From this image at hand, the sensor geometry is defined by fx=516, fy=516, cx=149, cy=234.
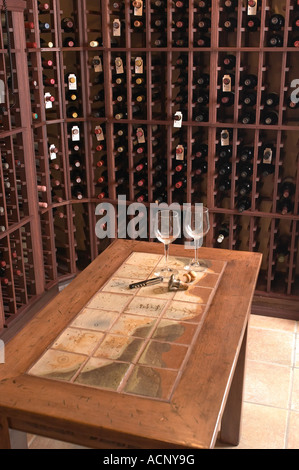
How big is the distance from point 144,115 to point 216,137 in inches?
25.0

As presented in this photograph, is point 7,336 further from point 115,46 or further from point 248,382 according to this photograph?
point 115,46

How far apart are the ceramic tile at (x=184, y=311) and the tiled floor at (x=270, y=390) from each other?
3.67 feet

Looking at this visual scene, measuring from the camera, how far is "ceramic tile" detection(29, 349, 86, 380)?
1535mm

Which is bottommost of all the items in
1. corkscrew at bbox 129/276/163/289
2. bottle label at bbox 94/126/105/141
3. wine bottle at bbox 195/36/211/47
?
corkscrew at bbox 129/276/163/289

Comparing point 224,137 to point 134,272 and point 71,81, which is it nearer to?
point 71,81

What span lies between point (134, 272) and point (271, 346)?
67.0 inches

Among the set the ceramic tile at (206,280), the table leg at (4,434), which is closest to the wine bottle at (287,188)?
the ceramic tile at (206,280)

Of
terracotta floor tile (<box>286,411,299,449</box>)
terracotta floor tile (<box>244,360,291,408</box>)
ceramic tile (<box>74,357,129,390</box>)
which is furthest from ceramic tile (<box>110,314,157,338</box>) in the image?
terracotta floor tile (<box>244,360,291,408</box>)

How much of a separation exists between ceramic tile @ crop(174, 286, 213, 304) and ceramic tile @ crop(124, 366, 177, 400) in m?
0.46

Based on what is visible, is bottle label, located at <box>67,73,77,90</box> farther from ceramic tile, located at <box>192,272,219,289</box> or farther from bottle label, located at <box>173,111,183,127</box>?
ceramic tile, located at <box>192,272,219,289</box>

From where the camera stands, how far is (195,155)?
12.6 feet

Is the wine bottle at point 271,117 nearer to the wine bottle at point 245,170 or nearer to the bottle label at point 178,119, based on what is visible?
the wine bottle at point 245,170

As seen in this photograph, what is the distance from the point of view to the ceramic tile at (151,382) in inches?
56.9
